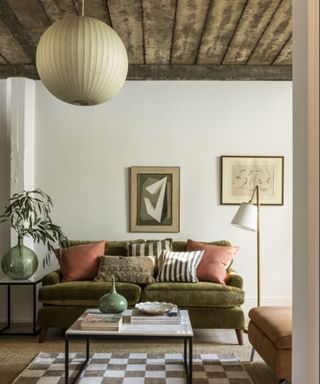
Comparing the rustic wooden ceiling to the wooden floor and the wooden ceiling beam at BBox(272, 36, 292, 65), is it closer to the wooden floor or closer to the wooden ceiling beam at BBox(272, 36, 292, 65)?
the wooden ceiling beam at BBox(272, 36, 292, 65)

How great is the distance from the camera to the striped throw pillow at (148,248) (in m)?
5.15

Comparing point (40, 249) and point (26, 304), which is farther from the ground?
point (40, 249)

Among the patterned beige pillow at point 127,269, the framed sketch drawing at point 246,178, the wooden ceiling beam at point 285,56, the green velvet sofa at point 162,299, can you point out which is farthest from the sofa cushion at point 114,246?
the wooden ceiling beam at point 285,56

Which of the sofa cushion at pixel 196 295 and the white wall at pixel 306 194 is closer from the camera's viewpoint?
the white wall at pixel 306 194

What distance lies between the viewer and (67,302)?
179 inches

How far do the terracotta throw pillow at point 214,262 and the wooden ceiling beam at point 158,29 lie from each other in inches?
82.2

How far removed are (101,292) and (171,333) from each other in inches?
60.2

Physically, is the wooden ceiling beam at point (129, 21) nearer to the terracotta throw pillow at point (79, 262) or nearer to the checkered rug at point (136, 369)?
the terracotta throw pillow at point (79, 262)

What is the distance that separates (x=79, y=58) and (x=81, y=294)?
2.65m

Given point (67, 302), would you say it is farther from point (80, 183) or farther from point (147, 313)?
point (80, 183)

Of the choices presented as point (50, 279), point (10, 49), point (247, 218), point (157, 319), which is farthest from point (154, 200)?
point (157, 319)

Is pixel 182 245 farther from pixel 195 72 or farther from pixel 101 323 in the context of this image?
pixel 101 323

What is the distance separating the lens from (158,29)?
14.3 ft

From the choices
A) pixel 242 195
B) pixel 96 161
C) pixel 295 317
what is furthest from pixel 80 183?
pixel 295 317
